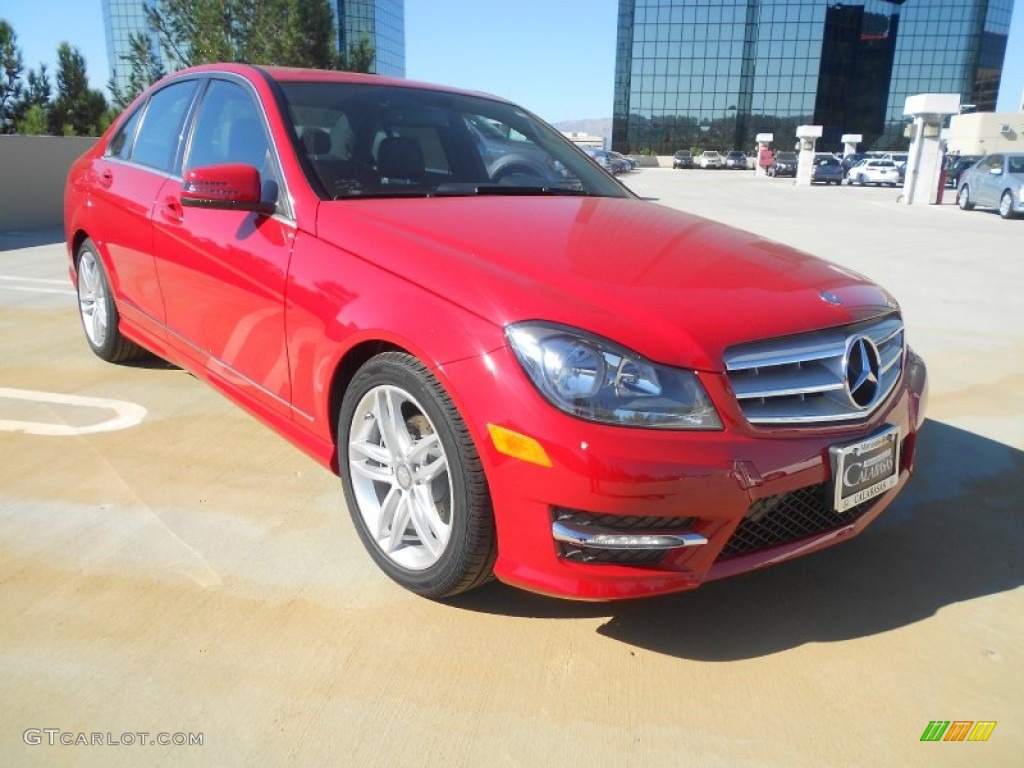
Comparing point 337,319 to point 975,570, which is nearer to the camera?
point 337,319

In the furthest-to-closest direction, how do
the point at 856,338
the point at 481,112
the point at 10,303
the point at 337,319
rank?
the point at 10,303 < the point at 481,112 < the point at 337,319 < the point at 856,338

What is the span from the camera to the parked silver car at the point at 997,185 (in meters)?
17.2

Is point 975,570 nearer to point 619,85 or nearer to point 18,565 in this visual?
point 18,565

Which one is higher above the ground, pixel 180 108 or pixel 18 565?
pixel 180 108

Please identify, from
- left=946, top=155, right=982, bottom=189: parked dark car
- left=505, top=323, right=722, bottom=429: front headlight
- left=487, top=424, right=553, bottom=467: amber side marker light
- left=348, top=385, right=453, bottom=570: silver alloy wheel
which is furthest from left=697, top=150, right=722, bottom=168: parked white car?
left=487, top=424, right=553, bottom=467: amber side marker light

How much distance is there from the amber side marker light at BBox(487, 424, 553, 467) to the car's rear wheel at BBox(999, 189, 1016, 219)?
1898 centimetres

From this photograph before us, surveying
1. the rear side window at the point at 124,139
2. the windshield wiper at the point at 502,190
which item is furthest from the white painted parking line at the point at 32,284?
the windshield wiper at the point at 502,190

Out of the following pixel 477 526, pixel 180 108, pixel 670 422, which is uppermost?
pixel 180 108

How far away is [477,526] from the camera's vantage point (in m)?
2.12

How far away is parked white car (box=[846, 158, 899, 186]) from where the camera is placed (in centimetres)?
3428

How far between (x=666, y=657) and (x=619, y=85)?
78.8 meters

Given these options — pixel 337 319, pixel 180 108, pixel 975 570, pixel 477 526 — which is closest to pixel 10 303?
pixel 180 108

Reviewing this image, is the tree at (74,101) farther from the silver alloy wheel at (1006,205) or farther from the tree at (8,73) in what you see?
the silver alloy wheel at (1006,205)

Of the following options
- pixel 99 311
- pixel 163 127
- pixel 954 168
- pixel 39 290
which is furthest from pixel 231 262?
pixel 954 168
